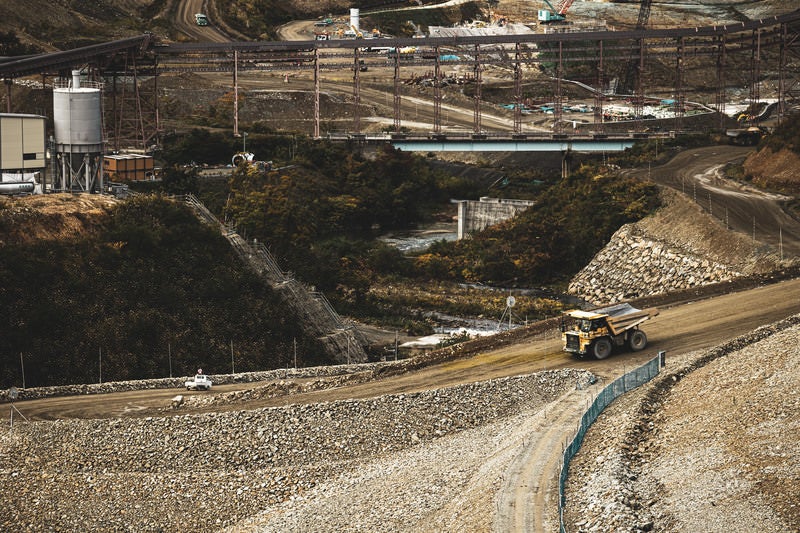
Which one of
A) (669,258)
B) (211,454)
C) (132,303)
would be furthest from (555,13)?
(211,454)

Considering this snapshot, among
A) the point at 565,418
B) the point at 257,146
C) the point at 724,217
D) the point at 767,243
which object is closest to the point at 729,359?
the point at 565,418

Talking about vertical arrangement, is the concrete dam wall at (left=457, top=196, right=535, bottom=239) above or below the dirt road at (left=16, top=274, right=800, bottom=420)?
above

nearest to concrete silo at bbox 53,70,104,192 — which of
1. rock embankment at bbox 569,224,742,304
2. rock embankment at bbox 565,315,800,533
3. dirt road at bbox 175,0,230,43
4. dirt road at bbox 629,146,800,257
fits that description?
rock embankment at bbox 569,224,742,304

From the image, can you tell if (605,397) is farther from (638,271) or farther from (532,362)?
(638,271)

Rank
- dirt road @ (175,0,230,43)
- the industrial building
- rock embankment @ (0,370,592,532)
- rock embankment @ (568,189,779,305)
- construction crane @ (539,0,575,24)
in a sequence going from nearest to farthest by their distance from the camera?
rock embankment @ (0,370,592,532), the industrial building, rock embankment @ (568,189,779,305), dirt road @ (175,0,230,43), construction crane @ (539,0,575,24)

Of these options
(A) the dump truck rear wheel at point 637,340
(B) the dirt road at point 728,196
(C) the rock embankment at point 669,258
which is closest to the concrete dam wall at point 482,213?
(B) the dirt road at point 728,196

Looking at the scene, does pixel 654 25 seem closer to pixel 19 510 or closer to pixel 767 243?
pixel 767 243

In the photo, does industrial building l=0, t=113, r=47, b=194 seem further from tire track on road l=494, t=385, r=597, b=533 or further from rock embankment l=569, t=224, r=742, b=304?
rock embankment l=569, t=224, r=742, b=304
